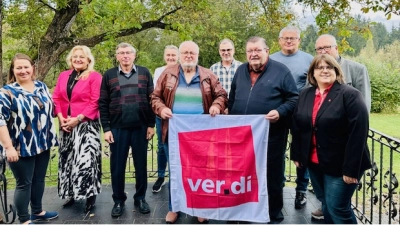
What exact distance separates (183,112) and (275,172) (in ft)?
3.63

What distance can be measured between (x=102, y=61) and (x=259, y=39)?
773 centimetres

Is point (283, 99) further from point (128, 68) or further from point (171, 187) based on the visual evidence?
point (128, 68)

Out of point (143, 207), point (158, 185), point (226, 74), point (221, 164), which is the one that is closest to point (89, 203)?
point (143, 207)

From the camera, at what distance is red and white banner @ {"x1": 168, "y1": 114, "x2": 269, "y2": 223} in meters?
3.35

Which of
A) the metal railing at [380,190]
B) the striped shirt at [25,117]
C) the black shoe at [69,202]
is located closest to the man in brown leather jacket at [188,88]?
the striped shirt at [25,117]

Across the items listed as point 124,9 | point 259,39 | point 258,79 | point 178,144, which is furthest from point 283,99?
point 124,9

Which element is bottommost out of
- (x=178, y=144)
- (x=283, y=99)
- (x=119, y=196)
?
(x=119, y=196)

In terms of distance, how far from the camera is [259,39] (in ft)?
11.0

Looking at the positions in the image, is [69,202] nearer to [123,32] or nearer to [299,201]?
[299,201]

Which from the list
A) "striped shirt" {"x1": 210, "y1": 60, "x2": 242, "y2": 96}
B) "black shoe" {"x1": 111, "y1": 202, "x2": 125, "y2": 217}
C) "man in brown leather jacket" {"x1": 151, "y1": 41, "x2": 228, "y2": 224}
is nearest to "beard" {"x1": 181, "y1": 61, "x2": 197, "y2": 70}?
"man in brown leather jacket" {"x1": 151, "y1": 41, "x2": 228, "y2": 224}

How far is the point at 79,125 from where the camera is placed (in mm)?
3949

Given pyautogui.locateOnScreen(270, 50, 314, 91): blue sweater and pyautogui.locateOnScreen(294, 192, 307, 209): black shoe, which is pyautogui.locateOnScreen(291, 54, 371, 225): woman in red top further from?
pyautogui.locateOnScreen(294, 192, 307, 209): black shoe

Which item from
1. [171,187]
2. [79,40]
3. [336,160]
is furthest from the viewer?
[79,40]

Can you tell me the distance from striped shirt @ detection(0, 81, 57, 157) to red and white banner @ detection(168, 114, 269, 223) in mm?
1309
